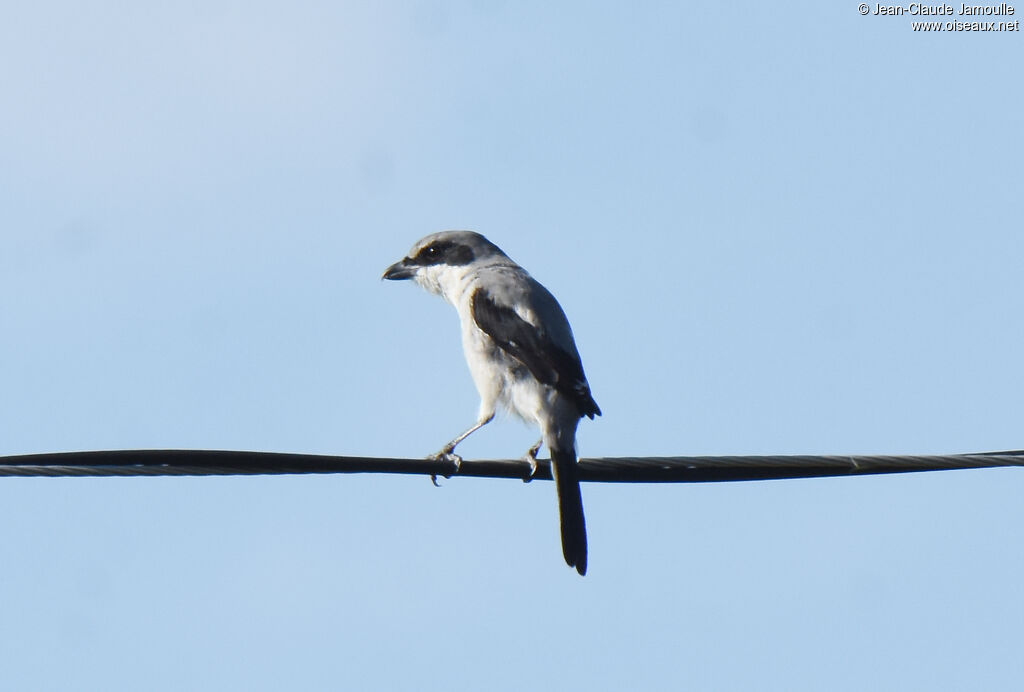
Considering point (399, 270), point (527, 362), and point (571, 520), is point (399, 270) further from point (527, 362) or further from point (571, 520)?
point (571, 520)

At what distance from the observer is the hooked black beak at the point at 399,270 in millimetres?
9297

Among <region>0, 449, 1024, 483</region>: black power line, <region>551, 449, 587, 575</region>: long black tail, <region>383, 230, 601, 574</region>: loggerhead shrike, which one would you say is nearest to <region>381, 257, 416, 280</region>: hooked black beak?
<region>383, 230, 601, 574</region>: loggerhead shrike

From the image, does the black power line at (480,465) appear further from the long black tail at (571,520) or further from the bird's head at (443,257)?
the bird's head at (443,257)

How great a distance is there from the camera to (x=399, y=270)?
936 cm

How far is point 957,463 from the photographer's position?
15.4 feet

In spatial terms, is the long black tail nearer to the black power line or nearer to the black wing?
the black wing

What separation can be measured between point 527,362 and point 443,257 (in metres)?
2.12

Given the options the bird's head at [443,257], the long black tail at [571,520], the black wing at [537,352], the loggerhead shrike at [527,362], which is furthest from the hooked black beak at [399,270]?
the long black tail at [571,520]

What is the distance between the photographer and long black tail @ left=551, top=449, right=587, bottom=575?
643 centimetres

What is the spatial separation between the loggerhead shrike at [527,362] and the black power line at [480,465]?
3.40ft

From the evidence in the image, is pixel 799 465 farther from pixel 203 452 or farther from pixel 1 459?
pixel 1 459

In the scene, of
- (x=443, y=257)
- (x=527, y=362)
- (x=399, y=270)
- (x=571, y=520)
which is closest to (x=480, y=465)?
(x=571, y=520)

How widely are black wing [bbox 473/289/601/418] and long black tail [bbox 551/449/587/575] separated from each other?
51 cm

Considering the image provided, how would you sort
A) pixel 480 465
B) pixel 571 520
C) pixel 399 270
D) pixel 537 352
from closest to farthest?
pixel 480 465 < pixel 571 520 < pixel 537 352 < pixel 399 270
